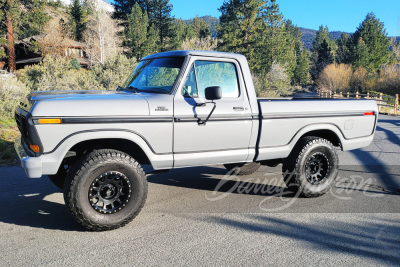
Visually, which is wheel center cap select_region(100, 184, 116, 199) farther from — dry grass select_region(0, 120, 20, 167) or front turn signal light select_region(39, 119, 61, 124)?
dry grass select_region(0, 120, 20, 167)

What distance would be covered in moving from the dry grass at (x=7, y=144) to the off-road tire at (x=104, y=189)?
13.6 feet

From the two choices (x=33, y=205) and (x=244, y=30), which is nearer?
(x=33, y=205)

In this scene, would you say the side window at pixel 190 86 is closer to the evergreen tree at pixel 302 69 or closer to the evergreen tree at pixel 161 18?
the evergreen tree at pixel 161 18

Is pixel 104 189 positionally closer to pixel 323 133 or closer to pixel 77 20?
pixel 323 133

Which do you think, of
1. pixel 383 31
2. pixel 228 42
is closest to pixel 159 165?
pixel 228 42

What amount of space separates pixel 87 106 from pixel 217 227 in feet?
6.75

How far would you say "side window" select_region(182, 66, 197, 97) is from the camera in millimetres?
4367

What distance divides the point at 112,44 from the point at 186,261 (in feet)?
163

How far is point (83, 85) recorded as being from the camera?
48.8ft

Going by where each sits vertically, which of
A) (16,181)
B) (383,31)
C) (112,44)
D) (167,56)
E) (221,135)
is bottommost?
(16,181)

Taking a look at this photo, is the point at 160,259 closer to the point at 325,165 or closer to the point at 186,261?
the point at 186,261

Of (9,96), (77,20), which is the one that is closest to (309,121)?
(9,96)

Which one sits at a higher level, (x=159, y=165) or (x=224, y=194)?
(x=159, y=165)

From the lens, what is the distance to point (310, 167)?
5.31 metres
